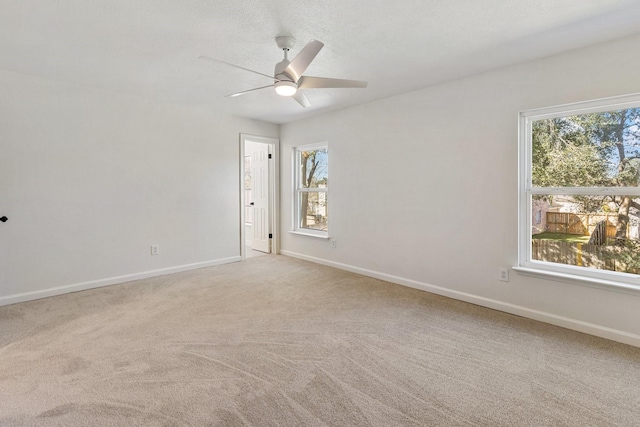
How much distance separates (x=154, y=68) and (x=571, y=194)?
3962 mm

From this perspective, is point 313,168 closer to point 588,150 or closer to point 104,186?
point 104,186

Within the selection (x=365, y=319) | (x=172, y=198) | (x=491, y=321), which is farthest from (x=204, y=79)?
(x=491, y=321)

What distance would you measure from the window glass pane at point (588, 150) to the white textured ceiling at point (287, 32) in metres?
0.61

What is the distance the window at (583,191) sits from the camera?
2.48m

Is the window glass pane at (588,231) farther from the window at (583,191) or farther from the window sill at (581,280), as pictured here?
the window sill at (581,280)

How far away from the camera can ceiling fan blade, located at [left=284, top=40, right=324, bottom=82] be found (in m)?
2.07

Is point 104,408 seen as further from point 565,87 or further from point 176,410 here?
point 565,87

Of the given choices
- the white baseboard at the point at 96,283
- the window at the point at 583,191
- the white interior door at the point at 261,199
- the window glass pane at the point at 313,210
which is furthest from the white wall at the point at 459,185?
the white baseboard at the point at 96,283

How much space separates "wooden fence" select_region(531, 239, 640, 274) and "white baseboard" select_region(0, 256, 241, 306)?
4.09 meters

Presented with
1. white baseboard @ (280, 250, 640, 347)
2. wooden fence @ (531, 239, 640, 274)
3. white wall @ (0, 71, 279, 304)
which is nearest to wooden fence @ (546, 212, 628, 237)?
wooden fence @ (531, 239, 640, 274)

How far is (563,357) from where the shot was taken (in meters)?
2.19

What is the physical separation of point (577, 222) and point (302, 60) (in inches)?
106

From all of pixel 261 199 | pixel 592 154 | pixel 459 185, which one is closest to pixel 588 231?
pixel 592 154

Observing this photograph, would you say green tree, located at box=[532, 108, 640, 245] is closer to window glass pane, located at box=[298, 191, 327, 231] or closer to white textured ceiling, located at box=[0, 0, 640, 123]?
white textured ceiling, located at box=[0, 0, 640, 123]
